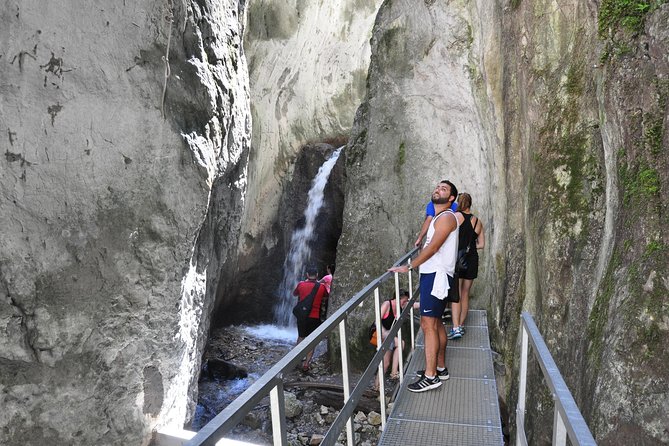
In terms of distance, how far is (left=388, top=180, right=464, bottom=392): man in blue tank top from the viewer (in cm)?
432

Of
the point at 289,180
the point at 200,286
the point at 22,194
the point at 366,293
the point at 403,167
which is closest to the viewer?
the point at 366,293

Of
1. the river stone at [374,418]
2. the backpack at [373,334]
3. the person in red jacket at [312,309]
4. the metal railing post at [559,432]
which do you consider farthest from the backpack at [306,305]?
the metal railing post at [559,432]

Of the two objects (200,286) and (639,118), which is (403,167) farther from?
(639,118)

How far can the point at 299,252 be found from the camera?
651 inches

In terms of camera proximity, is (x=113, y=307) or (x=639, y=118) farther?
(x=113, y=307)

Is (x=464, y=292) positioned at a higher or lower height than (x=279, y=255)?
higher

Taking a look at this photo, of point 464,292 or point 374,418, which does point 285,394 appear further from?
point 464,292

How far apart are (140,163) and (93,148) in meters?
0.54

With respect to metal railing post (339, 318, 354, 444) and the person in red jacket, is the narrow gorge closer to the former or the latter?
the person in red jacket

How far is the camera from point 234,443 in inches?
150

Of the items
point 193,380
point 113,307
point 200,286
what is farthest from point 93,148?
point 193,380

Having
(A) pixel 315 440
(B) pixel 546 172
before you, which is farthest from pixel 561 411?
(A) pixel 315 440

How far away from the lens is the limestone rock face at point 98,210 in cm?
586

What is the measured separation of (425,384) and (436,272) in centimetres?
97
